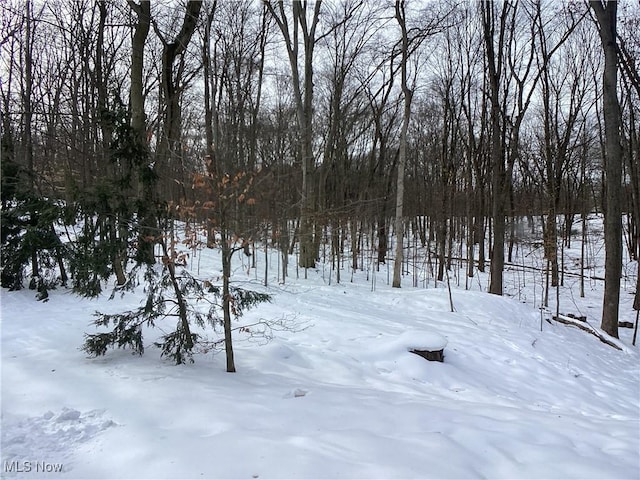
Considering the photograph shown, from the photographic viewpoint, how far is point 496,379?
16.9 ft

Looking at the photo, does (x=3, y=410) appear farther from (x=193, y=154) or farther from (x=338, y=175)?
(x=338, y=175)

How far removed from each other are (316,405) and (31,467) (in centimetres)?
193

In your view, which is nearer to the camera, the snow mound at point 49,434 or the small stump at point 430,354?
the snow mound at point 49,434

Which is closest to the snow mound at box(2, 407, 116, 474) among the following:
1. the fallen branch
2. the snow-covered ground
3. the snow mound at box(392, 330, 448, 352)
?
the snow-covered ground

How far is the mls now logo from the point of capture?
202 centimetres

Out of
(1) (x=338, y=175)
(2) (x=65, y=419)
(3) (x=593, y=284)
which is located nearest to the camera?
(2) (x=65, y=419)

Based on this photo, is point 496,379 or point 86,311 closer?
point 496,379

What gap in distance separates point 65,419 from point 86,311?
149 inches

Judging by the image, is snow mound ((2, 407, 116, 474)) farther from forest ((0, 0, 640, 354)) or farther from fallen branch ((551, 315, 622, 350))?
fallen branch ((551, 315, 622, 350))

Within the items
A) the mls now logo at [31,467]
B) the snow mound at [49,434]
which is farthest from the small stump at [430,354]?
the mls now logo at [31,467]

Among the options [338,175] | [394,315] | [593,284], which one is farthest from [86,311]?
[593,284]

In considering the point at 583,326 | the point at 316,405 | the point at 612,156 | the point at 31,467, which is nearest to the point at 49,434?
the point at 31,467

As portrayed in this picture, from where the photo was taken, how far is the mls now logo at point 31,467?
2.02 metres

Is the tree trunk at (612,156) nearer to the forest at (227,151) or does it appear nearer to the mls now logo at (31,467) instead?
the forest at (227,151)
